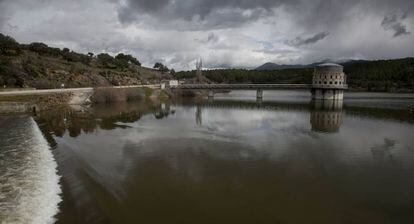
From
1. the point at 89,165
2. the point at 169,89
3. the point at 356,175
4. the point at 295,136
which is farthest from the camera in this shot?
the point at 169,89

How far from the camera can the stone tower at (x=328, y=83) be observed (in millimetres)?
111875

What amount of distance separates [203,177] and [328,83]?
360 feet

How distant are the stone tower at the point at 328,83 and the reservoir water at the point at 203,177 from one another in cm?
7824

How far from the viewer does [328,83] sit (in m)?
118

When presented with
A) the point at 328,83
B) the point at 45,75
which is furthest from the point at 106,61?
the point at 328,83

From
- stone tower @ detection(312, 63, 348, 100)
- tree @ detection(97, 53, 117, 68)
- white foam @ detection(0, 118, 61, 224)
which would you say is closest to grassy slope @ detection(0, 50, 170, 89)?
tree @ detection(97, 53, 117, 68)

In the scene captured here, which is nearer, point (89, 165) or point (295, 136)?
point (89, 165)

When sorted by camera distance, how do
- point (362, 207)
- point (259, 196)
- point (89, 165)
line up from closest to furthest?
1. point (362, 207)
2. point (259, 196)
3. point (89, 165)

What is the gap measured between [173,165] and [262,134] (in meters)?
17.4

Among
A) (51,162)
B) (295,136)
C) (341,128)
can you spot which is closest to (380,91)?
(341,128)

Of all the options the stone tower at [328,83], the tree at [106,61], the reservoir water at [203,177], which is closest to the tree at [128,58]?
the tree at [106,61]

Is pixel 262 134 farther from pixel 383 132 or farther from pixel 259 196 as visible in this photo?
pixel 259 196

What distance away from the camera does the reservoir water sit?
15.3 metres

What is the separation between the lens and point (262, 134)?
38.0 meters
